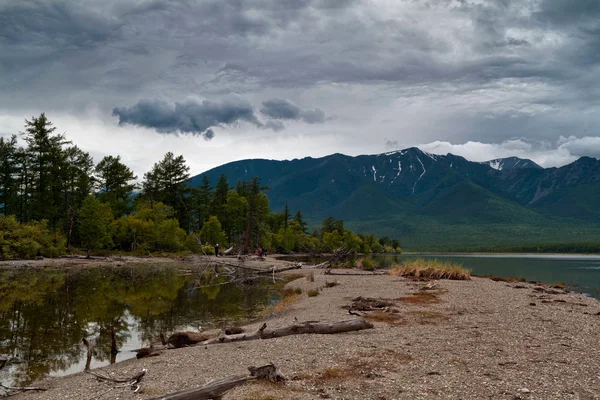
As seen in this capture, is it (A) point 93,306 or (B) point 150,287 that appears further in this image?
(B) point 150,287

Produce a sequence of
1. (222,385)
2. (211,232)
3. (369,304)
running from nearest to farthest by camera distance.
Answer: (222,385), (369,304), (211,232)

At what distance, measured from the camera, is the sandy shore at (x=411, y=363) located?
9.99m

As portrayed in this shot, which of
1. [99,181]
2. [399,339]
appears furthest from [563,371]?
[99,181]

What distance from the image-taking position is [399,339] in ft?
49.4

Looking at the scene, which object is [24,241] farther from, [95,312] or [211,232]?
[211,232]

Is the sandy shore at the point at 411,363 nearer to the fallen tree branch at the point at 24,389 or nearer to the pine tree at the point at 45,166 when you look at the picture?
the fallen tree branch at the point at 24,389

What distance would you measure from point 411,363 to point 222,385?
18.7 ft

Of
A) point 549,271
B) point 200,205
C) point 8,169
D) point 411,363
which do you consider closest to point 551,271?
point 549,271

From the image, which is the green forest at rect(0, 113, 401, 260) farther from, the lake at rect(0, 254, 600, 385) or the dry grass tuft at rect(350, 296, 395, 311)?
the dry grass tuft at rect(350, 296, 395, 311)

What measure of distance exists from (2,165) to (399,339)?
245ft

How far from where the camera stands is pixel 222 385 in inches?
370

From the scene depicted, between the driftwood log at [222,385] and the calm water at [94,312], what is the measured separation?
7815 mm

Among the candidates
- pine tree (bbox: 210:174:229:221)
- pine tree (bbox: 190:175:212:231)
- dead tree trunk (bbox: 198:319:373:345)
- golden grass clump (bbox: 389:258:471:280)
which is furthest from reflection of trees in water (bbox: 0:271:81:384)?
pine tree (bbox: 210:174:229:221)

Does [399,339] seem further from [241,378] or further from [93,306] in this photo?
[93,306]
